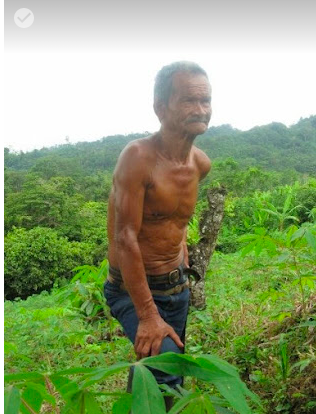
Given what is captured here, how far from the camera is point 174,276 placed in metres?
1.60

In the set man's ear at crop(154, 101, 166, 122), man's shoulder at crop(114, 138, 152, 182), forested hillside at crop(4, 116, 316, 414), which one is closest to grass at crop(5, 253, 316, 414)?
forested hillside at crop(4, 116, 316, 414)

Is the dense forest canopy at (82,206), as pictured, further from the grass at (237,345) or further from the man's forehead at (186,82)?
the man's forehead at (186,82)

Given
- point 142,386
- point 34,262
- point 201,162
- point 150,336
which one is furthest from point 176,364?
point 34,262

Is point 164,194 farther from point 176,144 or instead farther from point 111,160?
point 111,160

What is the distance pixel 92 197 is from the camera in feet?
64.3

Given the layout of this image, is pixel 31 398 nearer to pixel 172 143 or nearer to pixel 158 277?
pixel 158 277

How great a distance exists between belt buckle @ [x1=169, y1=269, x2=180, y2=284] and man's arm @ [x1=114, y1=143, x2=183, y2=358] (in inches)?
8.0

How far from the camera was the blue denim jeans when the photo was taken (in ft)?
4.86

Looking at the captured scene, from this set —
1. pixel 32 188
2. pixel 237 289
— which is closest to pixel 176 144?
pixel 237 289

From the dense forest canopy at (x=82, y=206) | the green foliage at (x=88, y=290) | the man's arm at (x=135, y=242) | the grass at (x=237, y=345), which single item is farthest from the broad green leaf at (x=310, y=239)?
the dense forest canopy at (x=82, y=206)

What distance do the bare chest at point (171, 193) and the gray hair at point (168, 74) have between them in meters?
0.22

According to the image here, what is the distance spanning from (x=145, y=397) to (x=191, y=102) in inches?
36.0

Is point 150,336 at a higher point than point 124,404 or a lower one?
lower

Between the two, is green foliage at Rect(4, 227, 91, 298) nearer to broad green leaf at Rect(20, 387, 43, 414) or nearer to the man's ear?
the man's ear
